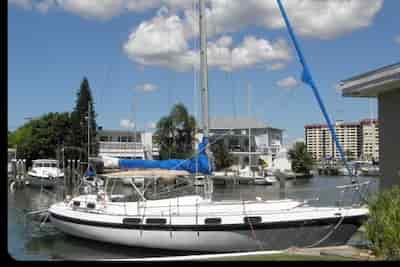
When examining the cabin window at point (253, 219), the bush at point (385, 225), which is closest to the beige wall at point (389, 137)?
the cabin window at point (253, 219)

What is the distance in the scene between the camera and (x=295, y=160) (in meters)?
100

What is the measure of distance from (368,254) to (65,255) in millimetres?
12655

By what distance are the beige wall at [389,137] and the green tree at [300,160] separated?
3186 inches

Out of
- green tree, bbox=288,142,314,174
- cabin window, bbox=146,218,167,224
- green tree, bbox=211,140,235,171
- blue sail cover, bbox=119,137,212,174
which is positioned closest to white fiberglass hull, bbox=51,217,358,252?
cabin window, bbox=146,218,167,224

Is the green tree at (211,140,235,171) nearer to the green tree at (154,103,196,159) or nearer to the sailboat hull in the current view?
the green tree at (154,103,196,159)

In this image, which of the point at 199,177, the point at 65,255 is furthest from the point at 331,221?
the point at 65,255

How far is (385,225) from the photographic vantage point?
10531 mm

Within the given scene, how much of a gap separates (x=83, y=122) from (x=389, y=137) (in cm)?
7136

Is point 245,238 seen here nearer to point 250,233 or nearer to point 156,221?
point 250,233

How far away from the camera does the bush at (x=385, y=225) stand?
10.3 m

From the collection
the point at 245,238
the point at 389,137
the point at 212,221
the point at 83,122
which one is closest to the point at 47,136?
the point at 83,122

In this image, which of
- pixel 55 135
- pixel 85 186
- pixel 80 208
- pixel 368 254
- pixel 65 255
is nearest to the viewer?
pixel 368 254

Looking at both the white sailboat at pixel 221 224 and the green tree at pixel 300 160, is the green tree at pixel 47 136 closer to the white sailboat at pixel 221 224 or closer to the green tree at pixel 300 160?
the green tree at pixel 300 160
